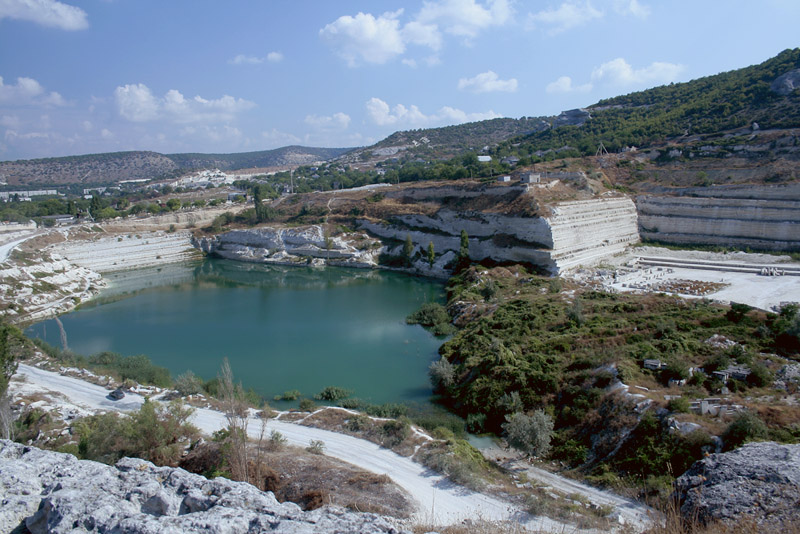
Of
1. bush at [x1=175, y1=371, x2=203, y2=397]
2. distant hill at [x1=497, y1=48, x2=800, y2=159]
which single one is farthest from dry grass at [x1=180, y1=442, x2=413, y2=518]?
distant hill at [x1=497, y1=48, x2=800, y2=159]

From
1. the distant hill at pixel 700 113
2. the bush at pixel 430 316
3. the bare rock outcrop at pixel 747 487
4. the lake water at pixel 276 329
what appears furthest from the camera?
the distant hill at pixel 700 113

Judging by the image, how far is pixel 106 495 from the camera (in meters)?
5.45

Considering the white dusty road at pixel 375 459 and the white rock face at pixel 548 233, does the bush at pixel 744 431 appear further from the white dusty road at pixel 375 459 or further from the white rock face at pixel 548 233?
the white rock face at pixel 548 233

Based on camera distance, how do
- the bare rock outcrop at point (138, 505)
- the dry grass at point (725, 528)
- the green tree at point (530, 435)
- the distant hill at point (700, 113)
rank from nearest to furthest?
the bare rock outcrop at point (138, 505), the dry grass at point (725, 528), the green tree at point (530, 435), the distant hill at point (700, 113)

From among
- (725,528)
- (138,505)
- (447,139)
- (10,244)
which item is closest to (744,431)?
(725,528)

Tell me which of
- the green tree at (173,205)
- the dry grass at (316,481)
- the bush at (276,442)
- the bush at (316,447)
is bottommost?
the bush at (316,447)

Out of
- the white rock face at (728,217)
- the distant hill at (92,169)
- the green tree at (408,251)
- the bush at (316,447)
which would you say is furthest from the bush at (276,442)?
the distant hill at (92,169)

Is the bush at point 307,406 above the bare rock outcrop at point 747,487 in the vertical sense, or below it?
below

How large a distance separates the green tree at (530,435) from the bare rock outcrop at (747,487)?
522cm

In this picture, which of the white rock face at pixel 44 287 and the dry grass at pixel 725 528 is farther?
the white rock face at pixel 44 287

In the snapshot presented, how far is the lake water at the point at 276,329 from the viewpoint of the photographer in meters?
20.3

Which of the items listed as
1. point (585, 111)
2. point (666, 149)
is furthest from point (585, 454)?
point (585, 111)

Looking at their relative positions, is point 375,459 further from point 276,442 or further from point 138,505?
point 138,505

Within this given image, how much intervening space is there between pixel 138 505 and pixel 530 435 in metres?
9.90
